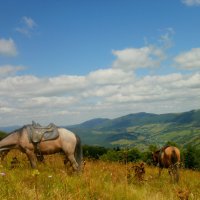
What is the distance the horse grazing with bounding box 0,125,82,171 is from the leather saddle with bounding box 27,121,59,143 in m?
0.04

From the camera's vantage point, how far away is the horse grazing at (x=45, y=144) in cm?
1252

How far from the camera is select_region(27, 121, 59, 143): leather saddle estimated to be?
12492 mm

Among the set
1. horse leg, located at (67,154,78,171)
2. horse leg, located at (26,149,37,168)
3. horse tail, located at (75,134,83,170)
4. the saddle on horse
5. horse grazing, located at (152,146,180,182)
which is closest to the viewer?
horse leg, located at (26,149,37,168)

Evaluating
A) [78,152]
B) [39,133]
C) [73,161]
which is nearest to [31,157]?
[39,133]

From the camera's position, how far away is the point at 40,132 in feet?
41.5

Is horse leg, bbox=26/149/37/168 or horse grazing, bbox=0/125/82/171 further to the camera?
horse grazing, bbox=0/125/82/171

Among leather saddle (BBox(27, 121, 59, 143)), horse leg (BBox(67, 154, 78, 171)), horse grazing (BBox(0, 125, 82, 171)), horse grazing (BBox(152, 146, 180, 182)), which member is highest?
leather saddle (BBox(27, 121, 59, 143))

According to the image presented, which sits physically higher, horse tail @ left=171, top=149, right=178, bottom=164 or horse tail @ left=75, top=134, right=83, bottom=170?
horse tail @ left=75, top=134, right=83, bottom=170

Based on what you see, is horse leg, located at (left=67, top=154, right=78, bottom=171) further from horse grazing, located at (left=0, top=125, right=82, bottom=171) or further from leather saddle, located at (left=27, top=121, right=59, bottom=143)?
leather saddle, located at (left=27, top=121, right=59, bottom=143)

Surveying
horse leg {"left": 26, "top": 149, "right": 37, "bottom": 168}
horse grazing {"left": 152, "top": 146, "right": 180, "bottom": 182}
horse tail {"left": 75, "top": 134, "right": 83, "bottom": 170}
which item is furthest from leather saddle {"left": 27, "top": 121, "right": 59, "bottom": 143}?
horse grazing {"left": 152, "top": 146, "right": 180, "bottom": 182}

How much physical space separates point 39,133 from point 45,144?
1.55 ft

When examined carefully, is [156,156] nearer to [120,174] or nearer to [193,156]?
[120,174]

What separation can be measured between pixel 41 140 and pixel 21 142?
2.45 feet

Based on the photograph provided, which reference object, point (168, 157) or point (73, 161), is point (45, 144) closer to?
point (73, 161)
